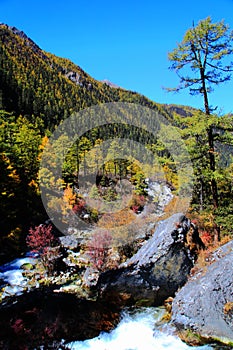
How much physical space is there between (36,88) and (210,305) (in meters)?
99.4

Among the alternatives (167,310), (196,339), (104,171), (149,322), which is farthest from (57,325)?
(104,171)

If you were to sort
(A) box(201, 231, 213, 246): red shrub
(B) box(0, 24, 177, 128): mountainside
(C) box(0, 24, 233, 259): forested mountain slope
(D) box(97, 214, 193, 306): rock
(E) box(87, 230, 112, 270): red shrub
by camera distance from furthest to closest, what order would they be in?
(B) box(0, 24, 177, 128): mountainside < (E) box(87, 230, 112, 270): red shrub < (A) box(201, 231, 213, 246): red shrub < (C) box(0, 24, 233, 259): forested mountain slope < (D) box(97, 214, 193, 306): rock

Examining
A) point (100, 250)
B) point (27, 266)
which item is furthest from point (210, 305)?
point (27, 266)

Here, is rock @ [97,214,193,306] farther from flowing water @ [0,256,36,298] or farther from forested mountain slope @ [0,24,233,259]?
flowing water @ [0,256,36,298]

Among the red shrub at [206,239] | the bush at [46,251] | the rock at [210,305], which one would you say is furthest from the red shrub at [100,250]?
the rock at [210,305]

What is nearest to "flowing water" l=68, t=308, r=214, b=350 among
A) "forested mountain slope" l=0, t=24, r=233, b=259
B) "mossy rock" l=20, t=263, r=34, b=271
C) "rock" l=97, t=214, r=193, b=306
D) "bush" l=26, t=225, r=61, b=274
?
"rock" l=97, t=214, r=193, b=306

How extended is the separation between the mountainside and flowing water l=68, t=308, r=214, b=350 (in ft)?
195

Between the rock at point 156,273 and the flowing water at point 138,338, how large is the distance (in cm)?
115

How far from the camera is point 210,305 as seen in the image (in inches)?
321

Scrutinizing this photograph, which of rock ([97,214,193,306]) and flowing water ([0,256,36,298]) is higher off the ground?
rock ([97,214,193,306])

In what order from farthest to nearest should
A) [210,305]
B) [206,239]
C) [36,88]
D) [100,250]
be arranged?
[36,88] < [100,250] < [206,239] < [210,305]

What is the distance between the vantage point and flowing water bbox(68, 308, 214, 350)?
27.0ft

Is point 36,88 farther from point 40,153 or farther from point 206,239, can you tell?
point 206,239

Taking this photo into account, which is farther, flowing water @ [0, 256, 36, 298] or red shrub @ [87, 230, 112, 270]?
red shrub @ [87, 230, 112, 270]
